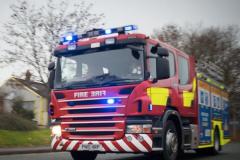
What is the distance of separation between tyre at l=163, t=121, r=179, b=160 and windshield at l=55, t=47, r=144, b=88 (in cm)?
157

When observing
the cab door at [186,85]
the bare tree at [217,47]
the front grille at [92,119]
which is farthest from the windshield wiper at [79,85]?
the bare tree at [217,47]

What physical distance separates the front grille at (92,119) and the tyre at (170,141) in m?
1.21

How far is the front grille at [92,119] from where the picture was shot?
959 centimetres

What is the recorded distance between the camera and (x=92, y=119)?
9.88 metres

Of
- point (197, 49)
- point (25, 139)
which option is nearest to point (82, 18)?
point (25, 139)

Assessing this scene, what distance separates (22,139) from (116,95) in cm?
1372

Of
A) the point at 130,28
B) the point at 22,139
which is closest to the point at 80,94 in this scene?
the point at 130,28

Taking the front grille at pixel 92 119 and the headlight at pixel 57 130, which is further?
the headlight at pixel 57 130

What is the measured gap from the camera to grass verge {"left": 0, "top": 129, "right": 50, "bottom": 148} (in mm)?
21062

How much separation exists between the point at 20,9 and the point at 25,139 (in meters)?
10.6

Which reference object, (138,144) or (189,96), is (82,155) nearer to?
(138,144)

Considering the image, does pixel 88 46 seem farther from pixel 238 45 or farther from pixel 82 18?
pixel 238 45

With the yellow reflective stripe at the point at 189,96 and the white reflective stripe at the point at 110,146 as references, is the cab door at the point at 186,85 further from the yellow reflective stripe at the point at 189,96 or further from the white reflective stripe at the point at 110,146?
the white reflective stripe at the point at 110,146

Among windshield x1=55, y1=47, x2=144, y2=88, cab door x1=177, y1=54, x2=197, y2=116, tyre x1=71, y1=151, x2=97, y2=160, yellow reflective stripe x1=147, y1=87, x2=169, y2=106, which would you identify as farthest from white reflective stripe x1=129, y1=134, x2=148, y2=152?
tyre x1=71, y1=151, x2=97, y2=160
